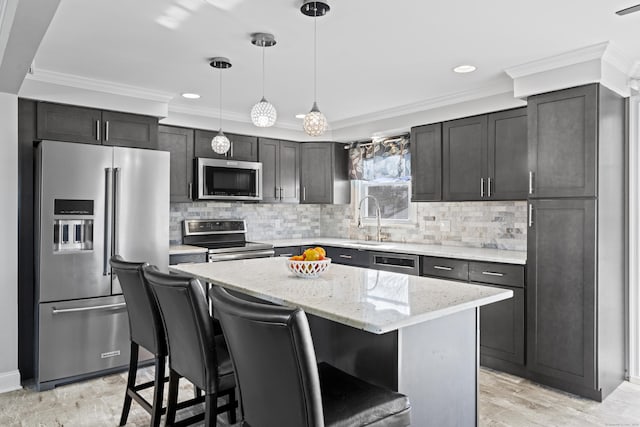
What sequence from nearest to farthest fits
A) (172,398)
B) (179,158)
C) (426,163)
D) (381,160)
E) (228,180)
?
(172,398) < (426,163) < (179,158) < (228,180) < (381,160)

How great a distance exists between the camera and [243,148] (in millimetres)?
5082

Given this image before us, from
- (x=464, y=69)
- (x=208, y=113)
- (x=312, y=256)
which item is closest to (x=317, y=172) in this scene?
(x=208, y=113)

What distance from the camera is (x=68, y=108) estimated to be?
11.7 ft

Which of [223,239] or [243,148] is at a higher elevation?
[243,148]

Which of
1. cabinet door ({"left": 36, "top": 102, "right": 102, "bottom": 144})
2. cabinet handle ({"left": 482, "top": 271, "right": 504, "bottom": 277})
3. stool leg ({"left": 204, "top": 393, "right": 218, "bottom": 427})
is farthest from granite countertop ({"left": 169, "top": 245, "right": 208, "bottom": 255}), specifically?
cabinet handle ({"left": 482, "top": 271, "right": 504, "bottom": 277})

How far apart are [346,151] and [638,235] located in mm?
3238

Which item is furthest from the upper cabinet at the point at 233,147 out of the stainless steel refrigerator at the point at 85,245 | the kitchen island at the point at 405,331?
the kitchen island at the point at 405,331

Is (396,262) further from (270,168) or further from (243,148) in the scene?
(243,148)

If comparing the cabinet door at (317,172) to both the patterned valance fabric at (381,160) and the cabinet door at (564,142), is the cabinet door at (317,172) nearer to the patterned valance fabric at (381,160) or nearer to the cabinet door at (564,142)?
the patterned valance fabric at (381,160)

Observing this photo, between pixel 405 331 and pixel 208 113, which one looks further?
pixel 208 113

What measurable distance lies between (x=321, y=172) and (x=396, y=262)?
1.73m

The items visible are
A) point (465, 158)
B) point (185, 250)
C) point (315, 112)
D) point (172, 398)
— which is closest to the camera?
point (172, 398)

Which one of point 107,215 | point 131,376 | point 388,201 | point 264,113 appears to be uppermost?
point 264,113

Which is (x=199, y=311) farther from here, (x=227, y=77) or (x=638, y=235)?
(x=638, y=235)
